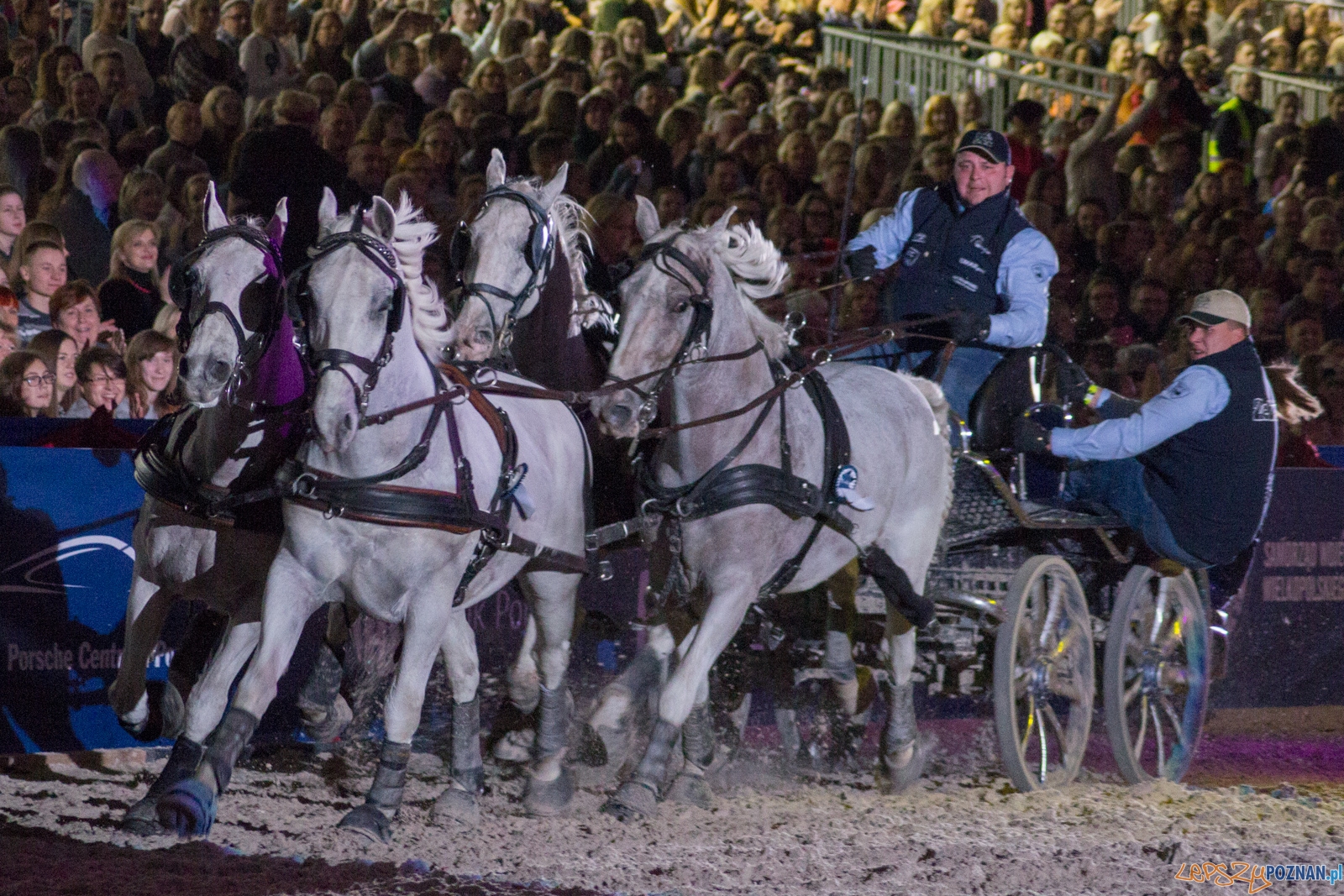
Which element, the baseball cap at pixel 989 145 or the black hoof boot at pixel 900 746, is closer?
the black hoof boot at pixel 900 746

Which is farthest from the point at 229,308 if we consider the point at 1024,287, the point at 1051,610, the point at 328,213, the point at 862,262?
the point at 1051,610

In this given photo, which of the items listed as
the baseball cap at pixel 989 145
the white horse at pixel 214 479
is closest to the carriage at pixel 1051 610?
the baseball cap at pixel 989 145

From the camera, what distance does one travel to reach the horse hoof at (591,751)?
6312mm

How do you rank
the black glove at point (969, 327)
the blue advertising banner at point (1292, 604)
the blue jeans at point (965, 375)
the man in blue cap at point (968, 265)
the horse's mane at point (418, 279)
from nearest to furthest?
the horse's mane at point (418, 279)
the black glove at point (969, 327)
the man in blue cap at point (968, 265)
the blue jeans at point (965, 375)
the blue advertising banner at point (1292, 604)

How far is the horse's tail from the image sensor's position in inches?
259

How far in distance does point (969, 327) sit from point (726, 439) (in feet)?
4.27

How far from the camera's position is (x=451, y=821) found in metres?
5.52

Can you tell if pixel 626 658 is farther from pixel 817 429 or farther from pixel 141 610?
pixel 141 610

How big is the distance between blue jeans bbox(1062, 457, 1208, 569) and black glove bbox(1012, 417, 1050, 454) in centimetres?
52

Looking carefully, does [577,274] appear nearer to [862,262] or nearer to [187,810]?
[862,262]

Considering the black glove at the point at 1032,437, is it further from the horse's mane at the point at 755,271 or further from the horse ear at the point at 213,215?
the horse ear at the point at 213,215

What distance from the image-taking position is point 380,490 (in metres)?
4.98

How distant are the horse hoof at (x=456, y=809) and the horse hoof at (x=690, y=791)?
2.33 ft

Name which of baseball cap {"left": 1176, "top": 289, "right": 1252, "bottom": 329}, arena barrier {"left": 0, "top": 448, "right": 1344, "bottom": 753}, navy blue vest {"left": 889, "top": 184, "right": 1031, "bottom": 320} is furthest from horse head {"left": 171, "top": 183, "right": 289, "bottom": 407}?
baseball cap {"left": 1176, "top": 289, "right": 1252, "bottom": 329}
